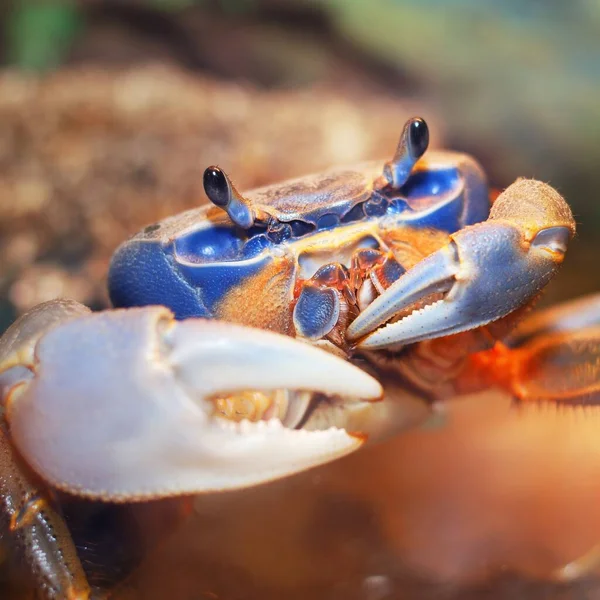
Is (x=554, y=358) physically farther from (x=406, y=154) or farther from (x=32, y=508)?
(x=32, y=508)

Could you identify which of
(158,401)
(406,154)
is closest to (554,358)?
(406,154)

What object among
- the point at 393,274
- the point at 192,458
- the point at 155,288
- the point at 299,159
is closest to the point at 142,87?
the point at 299,159

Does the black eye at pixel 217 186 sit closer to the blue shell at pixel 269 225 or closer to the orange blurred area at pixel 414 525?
the blue shell at pixel 269 225

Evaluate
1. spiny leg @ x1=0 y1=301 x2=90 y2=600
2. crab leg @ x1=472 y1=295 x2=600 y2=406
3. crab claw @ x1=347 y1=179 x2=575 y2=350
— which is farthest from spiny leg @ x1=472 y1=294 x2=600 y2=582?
spiny leg @ x1=0 y1=301 x2=90 y2=600

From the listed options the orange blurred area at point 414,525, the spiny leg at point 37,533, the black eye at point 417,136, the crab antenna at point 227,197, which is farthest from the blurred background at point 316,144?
the crab antenna at point 227,197

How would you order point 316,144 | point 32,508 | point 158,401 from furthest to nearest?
point 316,144
point 32,508
point 158,401

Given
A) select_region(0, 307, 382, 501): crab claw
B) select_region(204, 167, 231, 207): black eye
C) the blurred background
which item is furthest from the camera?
the blurred background

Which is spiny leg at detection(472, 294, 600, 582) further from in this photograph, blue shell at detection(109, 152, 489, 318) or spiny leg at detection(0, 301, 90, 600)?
spiny leg at detection(0, 301, 90, 600)

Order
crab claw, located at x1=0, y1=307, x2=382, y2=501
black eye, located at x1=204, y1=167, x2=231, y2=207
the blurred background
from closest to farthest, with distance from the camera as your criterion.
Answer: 1. crab claw, located at x1=0, y1=307, x2=382, y2=501
2. black eye, located at x1=204, y1=167, x2=231, y2=207
3. the blurred background
